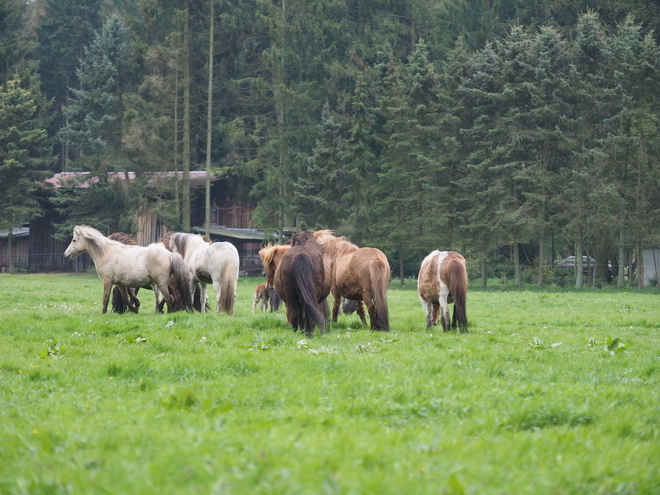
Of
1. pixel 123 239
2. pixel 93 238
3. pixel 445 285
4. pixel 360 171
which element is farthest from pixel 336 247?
pixel 360 171

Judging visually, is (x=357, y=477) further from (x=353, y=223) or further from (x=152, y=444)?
(x=353, y=223)

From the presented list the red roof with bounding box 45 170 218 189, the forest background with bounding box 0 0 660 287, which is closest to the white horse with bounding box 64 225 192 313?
the forest background with bounding box 0 0 660 287

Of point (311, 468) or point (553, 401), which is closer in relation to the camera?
point (311, 468)

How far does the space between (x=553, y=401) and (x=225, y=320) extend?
7354mm

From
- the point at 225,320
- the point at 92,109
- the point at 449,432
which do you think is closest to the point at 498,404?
the point at 449,432

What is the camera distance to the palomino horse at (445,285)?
11.9m

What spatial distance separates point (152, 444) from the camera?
4.58 m

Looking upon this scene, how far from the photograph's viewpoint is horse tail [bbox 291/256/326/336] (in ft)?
34.8

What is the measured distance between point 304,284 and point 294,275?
0.21 metres

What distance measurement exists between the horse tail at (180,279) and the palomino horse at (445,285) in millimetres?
5088

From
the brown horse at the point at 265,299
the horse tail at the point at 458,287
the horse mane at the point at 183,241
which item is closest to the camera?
the horse tail at the point at 458,287

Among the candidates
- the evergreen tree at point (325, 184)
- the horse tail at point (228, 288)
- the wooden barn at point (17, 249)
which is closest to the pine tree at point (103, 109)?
the wooden barn at point (17, 249)

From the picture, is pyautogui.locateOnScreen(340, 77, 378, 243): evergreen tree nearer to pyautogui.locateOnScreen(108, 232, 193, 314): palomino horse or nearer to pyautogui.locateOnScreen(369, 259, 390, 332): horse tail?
pyautogui.locateOnScreen(108, 232, 193, 314): palomino horse

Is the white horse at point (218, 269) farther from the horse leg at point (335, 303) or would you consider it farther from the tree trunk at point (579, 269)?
the tree trunk at point (579, 269)
